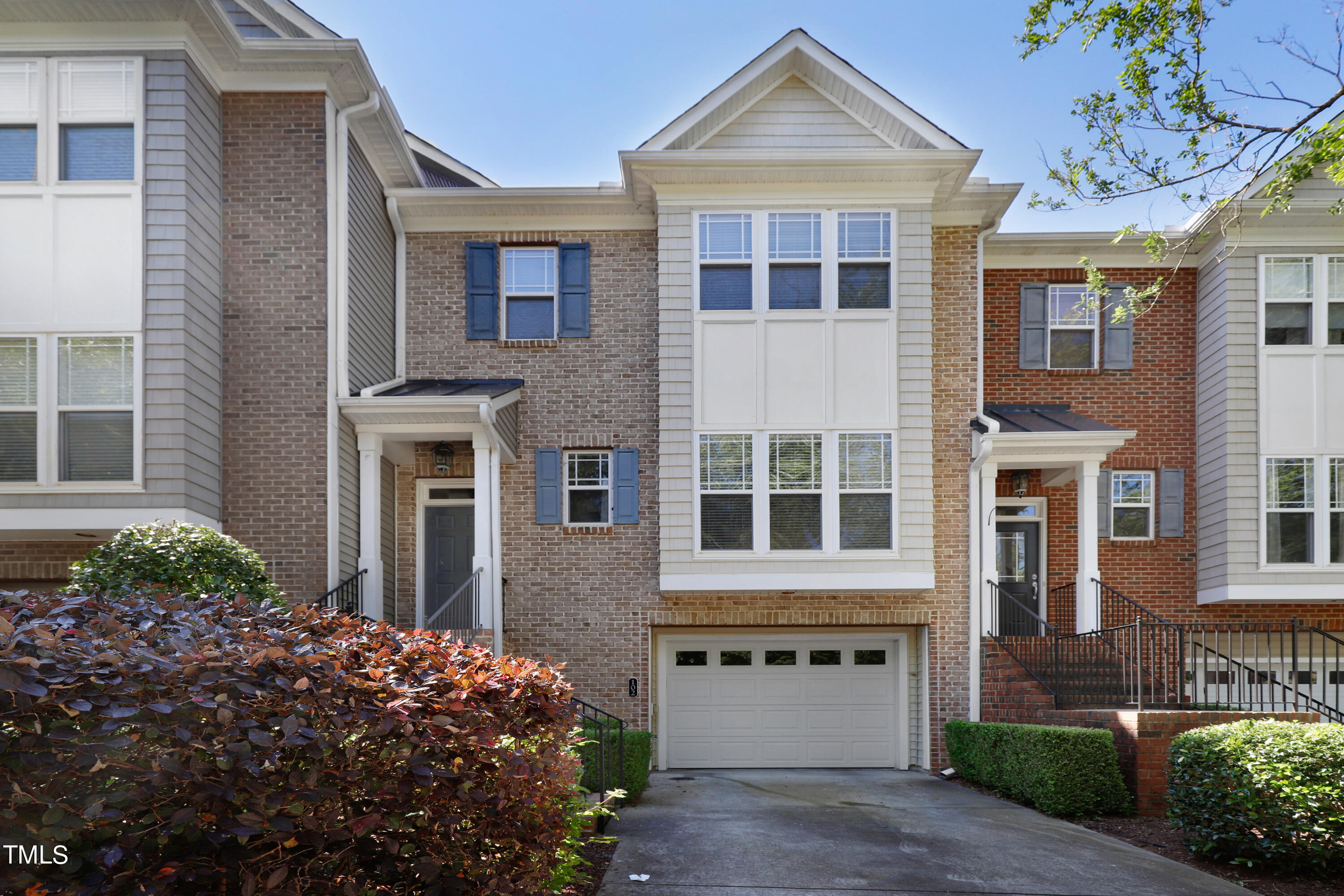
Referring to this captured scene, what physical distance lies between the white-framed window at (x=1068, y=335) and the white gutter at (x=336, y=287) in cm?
939

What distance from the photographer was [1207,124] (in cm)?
720

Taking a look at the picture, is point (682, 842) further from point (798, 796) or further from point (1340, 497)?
point (1340, 497)

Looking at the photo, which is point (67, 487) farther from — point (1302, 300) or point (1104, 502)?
point (1302, 300)

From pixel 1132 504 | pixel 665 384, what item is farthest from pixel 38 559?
pixel 1132 504

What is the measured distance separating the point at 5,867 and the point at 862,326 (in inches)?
413

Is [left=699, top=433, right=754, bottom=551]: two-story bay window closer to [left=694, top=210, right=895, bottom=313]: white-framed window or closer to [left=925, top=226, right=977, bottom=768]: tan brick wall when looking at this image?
[left=694, top=210, right=895, bottom=313]: white-framed window

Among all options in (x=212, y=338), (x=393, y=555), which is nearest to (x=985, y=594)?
(x=393, y=555)

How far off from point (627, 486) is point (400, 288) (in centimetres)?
403

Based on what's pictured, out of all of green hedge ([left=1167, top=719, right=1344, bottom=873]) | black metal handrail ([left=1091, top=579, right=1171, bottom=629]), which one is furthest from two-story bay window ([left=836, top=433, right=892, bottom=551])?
green hedge ([left=1167, top=719, right=1344, bottom=873])

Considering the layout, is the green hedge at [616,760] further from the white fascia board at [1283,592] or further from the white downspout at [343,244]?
the white fascia board at [1283,592]

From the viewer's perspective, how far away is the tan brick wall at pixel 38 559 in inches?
403

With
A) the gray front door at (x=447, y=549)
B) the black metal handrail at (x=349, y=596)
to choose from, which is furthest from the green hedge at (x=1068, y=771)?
the gray front door at (x=447, y=549)

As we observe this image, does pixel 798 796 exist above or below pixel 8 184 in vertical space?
below

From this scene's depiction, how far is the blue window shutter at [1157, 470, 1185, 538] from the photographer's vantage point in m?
13.4
